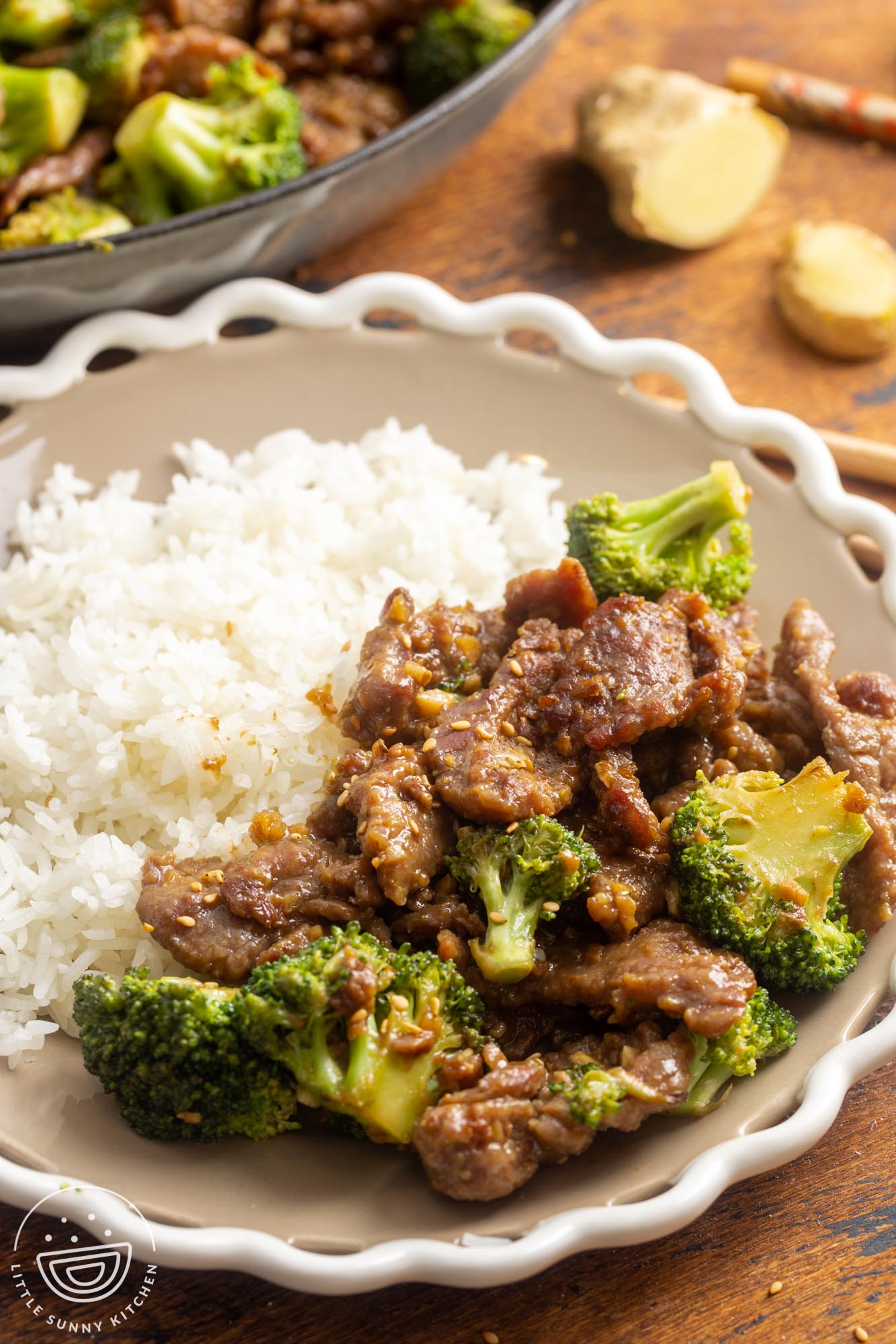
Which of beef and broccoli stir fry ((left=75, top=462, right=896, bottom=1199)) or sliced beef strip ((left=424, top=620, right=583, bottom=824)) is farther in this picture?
sliced beef strip ((left=424, top=620, right=583, bottom=824))

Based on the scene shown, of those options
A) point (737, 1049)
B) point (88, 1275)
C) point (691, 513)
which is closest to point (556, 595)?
point (691, 513)

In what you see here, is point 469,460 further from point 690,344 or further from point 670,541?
point 690,344

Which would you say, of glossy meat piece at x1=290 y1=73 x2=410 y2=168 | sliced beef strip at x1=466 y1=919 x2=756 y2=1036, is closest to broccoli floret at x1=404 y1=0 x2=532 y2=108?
glossy meat piece at x1=290 y1=73 x2=410 y2=168

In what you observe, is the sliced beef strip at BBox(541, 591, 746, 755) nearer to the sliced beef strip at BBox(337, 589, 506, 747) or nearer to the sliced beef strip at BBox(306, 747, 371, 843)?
the sliced beef strip at BBox(337, 589, 506, 747)

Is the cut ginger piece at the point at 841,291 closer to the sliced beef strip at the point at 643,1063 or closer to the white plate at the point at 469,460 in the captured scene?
the white plate at the point at 469,460

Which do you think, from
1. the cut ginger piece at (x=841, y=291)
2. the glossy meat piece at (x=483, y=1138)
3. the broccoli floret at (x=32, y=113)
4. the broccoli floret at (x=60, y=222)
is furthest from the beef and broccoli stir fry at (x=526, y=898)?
the broccoli floret at (x=32, y=113)
